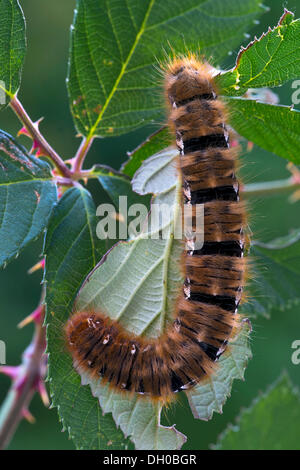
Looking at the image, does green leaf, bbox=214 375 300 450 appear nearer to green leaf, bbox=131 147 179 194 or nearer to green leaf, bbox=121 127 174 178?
green leaf, bbox=131 147 179 194

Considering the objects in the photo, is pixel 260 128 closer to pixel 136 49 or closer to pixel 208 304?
pixel 136 49

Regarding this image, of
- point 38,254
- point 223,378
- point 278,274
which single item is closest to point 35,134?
point 223,378

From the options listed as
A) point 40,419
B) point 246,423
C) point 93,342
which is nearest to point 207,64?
point 93,342

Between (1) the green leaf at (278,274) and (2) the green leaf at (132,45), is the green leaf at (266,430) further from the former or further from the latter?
(2) the green leaf at (132,45)

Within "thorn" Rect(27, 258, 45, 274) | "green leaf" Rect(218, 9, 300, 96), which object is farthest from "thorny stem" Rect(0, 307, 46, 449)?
"green leaf" Rect(218, 9, 300, 96)

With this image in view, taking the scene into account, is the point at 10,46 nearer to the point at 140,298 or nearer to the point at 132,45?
the point at 132,45

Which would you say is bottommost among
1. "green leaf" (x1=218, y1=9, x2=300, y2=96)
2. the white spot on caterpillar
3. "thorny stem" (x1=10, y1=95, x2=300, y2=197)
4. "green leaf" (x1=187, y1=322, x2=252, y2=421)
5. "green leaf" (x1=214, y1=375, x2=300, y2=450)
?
"green leaf" (x1=214, y1=375, x2=300, y2=450)
